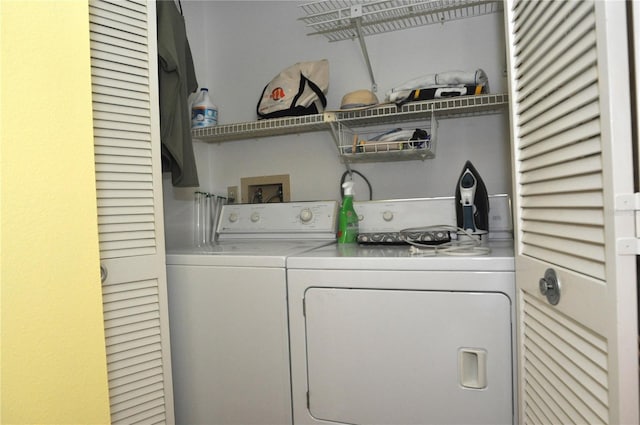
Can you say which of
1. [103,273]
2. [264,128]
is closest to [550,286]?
[103,273]

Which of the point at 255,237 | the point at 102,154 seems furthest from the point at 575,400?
the point at 255,237

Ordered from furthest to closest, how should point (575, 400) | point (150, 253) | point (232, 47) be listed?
1. point (232, 47)
2. point (150, 253)
3. point (575, 400)

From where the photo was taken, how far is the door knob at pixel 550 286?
2.97ft

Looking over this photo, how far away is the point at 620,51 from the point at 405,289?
0.85 meters

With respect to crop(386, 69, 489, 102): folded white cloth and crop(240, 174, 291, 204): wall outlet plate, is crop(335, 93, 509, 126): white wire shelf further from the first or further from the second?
crop(240, 174, 291, 204): wall outlet plate

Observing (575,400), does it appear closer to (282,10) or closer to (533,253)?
(533,253)

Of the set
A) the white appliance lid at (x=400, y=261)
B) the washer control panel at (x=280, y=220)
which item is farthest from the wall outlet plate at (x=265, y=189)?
the white appliance lid at (x=400, y=261)

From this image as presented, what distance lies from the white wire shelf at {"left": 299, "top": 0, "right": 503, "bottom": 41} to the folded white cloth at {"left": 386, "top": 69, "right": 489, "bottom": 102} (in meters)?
0.32

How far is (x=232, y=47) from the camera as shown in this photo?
8.50 ft

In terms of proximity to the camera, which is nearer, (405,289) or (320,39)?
(405,289)

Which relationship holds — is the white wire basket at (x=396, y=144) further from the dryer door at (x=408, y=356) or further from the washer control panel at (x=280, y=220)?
the dryer door at (x=408, y=356)

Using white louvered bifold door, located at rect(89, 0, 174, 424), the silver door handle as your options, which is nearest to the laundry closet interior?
white louvered bifold door, located at rect(89, 0, 174, 424)

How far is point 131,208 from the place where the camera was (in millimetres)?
1433

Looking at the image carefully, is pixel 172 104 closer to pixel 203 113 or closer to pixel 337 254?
pixel 203 113
